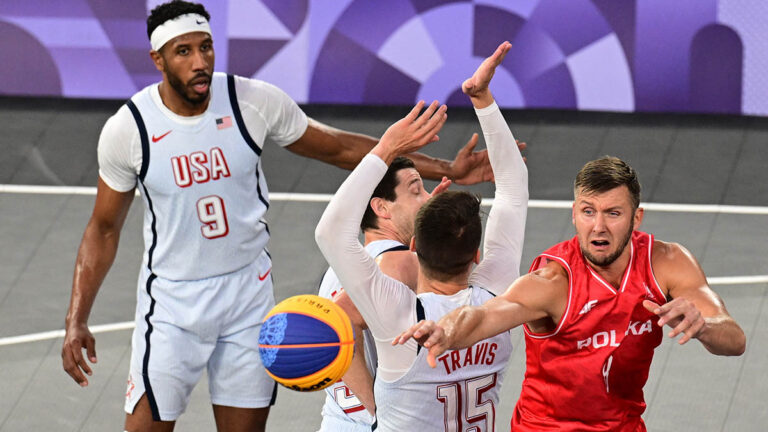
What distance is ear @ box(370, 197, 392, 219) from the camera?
471cm

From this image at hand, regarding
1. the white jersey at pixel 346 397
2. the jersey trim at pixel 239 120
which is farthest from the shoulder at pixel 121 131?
the white jersey at pixel 346 397

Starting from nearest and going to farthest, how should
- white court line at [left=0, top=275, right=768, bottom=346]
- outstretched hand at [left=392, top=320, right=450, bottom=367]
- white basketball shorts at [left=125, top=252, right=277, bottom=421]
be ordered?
outstretched hand at [left=392, top=320, right=450, bottom=367] < white basketball shorts at [left=125, top=252, right=277, bottom=421] < white court line at [left=0, top=275, right=768, bottom=346]

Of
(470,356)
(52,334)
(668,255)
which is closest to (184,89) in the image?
(470,356)

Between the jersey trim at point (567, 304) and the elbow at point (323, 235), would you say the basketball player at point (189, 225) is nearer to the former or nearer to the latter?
the jersey trim at point (567, 304)

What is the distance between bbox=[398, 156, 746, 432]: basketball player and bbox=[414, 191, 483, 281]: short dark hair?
202mm

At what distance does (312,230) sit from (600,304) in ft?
18.1

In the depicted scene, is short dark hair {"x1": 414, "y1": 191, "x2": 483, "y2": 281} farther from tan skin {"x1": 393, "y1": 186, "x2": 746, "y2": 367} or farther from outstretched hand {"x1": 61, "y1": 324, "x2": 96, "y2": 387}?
outstretched hand {"x1": 61, "y1": 324, "x2": 96, "y2": 387}

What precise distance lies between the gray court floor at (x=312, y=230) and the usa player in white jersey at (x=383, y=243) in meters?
1.93

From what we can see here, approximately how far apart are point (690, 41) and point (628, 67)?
63 cm

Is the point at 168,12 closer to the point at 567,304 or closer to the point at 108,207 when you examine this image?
the point at 108,207

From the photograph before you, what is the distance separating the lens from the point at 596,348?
4.17 meters

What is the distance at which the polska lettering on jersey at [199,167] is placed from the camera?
4.92 meters

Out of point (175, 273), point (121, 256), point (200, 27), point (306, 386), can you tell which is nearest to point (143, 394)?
point (175, 273)

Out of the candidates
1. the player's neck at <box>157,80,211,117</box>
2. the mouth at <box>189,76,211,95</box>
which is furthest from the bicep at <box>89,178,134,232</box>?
the mouth at <box>189,76,211,95</box>
